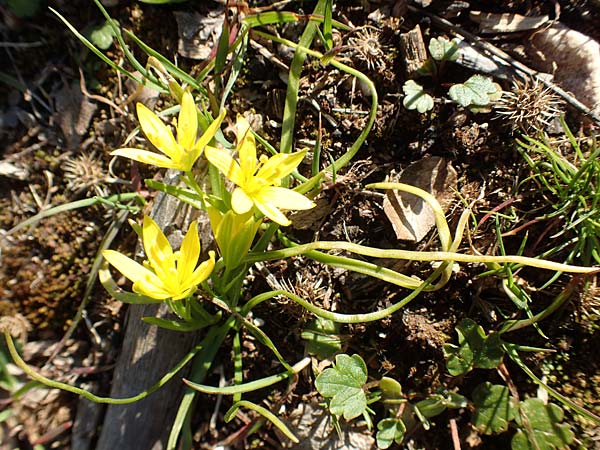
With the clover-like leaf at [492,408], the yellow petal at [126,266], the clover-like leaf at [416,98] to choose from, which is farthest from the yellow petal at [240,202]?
the clover-like leaf at [492,408]

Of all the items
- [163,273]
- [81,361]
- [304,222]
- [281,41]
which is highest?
[281,41]

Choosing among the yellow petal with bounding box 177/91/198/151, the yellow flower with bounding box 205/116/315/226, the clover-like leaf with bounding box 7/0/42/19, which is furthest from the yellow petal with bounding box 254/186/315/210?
the clover-like leaf with bounding box 7/0/42/19

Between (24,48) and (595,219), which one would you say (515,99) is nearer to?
(595,219)

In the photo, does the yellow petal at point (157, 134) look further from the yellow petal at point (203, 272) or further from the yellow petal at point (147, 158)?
the yellow petal at point (203, 272)

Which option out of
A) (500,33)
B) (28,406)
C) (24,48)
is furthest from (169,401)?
(500,33)

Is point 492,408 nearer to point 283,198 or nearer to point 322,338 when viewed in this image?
point 322,338

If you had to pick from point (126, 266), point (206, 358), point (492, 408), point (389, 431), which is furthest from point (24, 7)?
point (492, 408)

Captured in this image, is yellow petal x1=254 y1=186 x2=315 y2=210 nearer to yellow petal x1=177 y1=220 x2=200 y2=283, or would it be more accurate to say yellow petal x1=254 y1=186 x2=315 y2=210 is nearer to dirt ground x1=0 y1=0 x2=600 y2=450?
yellow petal x1=177 y1=220 x2=200 y2=283
